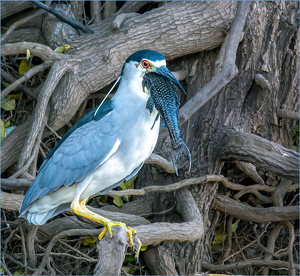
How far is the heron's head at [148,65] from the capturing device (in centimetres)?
164

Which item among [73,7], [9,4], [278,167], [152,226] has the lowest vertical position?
[278,167]

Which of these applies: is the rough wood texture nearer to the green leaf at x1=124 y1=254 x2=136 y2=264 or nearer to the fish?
the fish

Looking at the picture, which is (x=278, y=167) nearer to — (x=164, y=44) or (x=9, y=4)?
(x=164, y=44)

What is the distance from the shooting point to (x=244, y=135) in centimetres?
270

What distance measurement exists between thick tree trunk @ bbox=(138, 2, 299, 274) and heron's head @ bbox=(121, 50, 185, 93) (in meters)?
1.25


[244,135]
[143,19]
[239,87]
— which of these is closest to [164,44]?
[143,19]

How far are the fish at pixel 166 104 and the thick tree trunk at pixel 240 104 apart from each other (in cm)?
123

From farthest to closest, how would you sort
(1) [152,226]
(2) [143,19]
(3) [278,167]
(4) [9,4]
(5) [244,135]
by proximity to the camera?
(4) [9,4]
(2) [143,19]
(5) [244,135]
(3) [278,167]
(1) [152,226]

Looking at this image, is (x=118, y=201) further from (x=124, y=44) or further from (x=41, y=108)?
(x=124, y=44)

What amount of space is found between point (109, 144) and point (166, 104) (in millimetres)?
294

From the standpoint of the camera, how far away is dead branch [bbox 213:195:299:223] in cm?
285

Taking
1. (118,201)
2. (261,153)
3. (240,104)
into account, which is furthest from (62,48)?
(261,153)

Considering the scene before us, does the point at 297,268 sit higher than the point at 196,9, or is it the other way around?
the point at 196,9

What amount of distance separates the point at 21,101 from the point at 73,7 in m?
0.86
